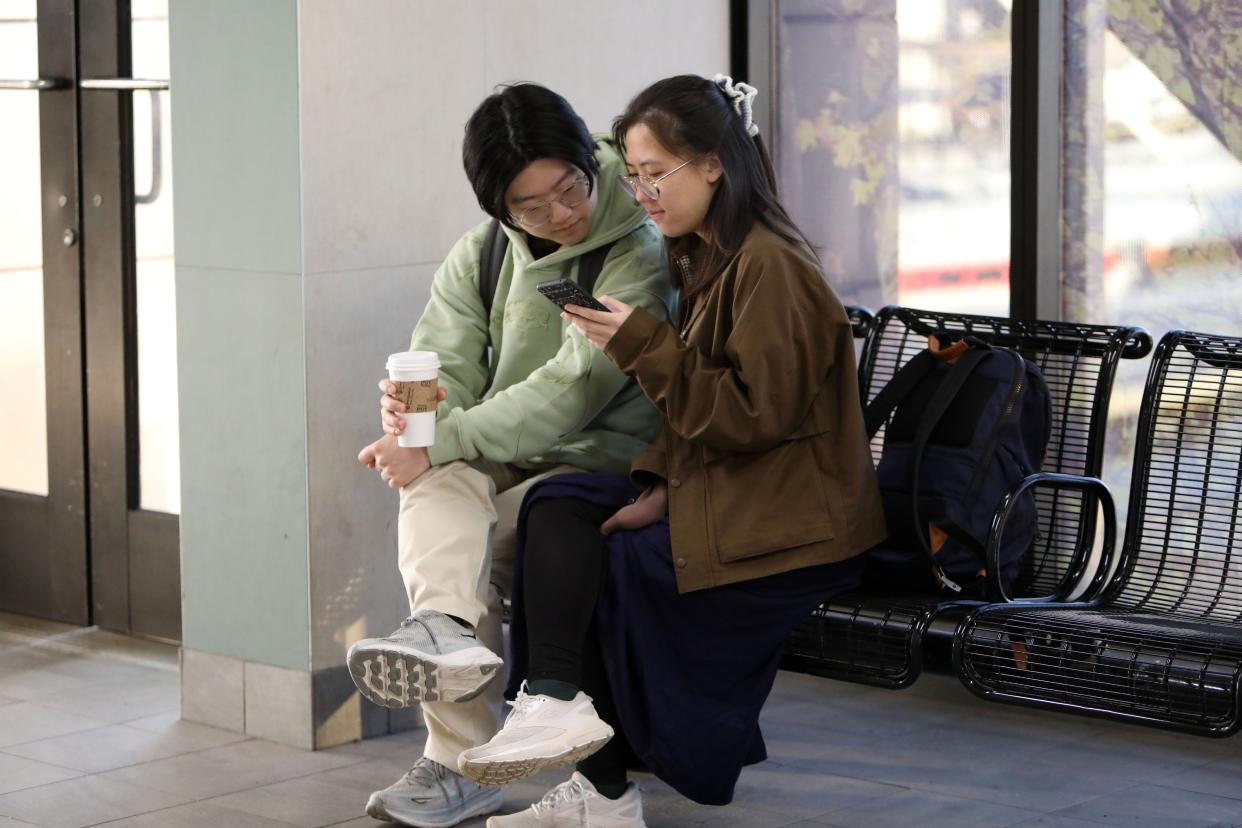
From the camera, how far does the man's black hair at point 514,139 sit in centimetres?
378

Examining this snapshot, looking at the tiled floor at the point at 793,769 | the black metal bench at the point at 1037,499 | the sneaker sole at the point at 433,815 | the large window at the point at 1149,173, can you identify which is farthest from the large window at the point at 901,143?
the sneaker sole at the point at 433,815

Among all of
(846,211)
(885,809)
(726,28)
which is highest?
(726,28)

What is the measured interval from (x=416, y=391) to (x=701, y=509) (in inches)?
24.5

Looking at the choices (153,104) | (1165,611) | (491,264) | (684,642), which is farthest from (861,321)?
(153,104)

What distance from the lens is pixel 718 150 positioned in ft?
11.7

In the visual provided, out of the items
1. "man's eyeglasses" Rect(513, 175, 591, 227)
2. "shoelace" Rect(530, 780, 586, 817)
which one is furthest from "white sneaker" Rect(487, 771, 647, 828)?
"man's eyeglasses" Rect(513, 175, 591, 227)

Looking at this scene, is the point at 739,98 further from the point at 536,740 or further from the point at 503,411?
the point at 536,740

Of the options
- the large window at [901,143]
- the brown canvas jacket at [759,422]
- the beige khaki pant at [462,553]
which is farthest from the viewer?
the large window at [901,143]

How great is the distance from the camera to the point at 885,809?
3.92 meters

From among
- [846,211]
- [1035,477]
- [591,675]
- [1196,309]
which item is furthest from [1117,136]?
[591,675]

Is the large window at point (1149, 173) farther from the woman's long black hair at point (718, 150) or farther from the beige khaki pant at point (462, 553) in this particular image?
the beige khaki pant at point (462, 553)

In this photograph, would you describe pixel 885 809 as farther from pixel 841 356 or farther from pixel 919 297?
pixel 919 297

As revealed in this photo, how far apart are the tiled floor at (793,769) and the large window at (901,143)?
118 cm

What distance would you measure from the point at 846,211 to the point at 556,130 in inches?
64.2
